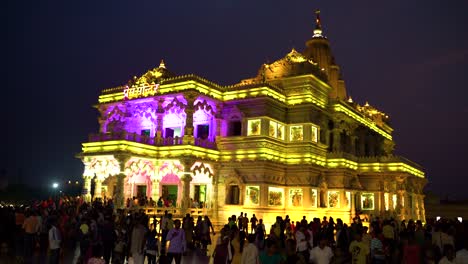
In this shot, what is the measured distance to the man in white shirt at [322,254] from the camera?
35.3 ft

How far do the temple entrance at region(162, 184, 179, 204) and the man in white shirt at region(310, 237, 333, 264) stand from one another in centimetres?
2957

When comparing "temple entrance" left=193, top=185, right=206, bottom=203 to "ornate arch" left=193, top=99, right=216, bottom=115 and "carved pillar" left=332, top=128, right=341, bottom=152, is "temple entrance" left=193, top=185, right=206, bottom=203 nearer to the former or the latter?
"ornate arch" left=193, top=99, right=216, bottom=115

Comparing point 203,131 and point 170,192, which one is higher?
point 203,131

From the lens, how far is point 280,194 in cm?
3838

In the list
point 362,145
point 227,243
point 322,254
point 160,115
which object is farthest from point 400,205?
point 227,243

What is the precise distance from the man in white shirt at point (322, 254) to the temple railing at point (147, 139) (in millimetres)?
24455

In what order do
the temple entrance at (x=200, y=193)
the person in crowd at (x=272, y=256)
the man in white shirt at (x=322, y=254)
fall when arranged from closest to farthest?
the person in crowd at (x=272, y=256) → the man in white shirt at (x=322, y=254) → the temple entrance at (x=200, y=193)

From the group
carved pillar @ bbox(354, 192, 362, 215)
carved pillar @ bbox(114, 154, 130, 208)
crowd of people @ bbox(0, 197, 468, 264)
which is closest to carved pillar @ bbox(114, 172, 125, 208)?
carved pillar @ bbox(114, 154, 130, 208)

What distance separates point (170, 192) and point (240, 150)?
7604mm

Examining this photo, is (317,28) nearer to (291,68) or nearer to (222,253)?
(291,68)

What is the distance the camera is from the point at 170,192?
132ft

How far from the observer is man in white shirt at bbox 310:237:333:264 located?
10.8m

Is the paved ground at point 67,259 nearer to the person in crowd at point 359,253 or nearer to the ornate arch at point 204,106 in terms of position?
the person in crowd at point 359,253

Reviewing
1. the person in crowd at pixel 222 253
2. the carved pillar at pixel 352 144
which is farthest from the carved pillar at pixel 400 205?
the person in crowd at pixel 222 253
